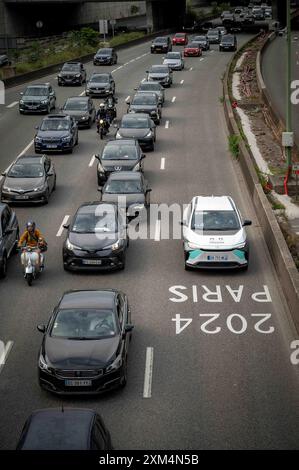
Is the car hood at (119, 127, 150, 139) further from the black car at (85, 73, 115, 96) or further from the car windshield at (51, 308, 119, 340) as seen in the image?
the car windshield at (51, 308, 119, 340)

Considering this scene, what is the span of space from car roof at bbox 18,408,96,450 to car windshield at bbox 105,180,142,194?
1629 centimetres

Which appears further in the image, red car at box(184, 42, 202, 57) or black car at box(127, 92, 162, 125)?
red car at box(184, 42, 202, 57)

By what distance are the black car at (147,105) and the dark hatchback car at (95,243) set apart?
2112 cm

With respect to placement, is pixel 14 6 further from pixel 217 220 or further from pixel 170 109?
pixel 217 220

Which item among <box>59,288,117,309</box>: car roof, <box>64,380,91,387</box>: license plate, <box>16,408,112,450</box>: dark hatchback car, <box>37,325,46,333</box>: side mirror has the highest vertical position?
<box>16,408,112,450</box>: dark hatchback car

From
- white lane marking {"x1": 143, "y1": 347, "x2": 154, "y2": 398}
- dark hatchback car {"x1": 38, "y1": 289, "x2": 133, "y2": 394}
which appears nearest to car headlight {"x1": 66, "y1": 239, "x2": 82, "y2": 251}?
dark hatchback car {"x1": 38, "y1": 289, "x2": 133, "y2": 394}

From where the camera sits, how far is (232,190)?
106 feet

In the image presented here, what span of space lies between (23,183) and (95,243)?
7.49 m

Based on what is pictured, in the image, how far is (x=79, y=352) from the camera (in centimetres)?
1627

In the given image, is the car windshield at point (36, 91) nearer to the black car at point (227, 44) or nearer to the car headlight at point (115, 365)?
the car headlight at point (115, 365)

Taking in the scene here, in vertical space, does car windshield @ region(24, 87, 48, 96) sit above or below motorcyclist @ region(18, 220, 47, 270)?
above

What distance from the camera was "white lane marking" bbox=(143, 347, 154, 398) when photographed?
16.4 m

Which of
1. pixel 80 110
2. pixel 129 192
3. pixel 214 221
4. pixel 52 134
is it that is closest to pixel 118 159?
pixel 129 192

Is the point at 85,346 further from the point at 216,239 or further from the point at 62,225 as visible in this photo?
the point at 62,225
